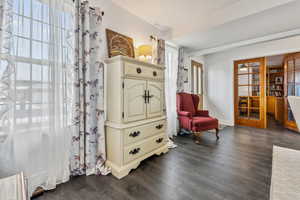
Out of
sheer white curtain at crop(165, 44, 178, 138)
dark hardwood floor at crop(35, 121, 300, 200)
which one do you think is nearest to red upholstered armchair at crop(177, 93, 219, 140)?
sheer white curtain at crop(165, 44, 178, 138)

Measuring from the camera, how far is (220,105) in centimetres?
473

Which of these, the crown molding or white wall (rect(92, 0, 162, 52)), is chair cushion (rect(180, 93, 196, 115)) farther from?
white wall (rect(92, 0, 162, 52))

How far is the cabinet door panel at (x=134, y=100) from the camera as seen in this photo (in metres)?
1.80

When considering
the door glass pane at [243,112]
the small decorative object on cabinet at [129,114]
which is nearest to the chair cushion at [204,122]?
the small decorative object on cabinet at [129,114]

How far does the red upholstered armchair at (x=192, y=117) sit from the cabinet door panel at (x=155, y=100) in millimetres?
934

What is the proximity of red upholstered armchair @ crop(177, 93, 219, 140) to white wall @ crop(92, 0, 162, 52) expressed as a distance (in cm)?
161

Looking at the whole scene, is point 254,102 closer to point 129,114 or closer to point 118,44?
point 129,114

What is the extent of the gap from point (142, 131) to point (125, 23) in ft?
6.15

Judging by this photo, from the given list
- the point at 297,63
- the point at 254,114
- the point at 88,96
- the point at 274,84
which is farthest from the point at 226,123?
the point at 88,96

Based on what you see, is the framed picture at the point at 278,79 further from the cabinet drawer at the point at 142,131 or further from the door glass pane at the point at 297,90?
the cabinet drawer at the point at 142,131

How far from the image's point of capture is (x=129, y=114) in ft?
5.99

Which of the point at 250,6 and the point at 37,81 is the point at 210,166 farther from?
the point at 250,6

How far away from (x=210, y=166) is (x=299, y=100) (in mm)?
1549

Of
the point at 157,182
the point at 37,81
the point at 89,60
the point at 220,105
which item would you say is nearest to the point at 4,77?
the point at 37,81
